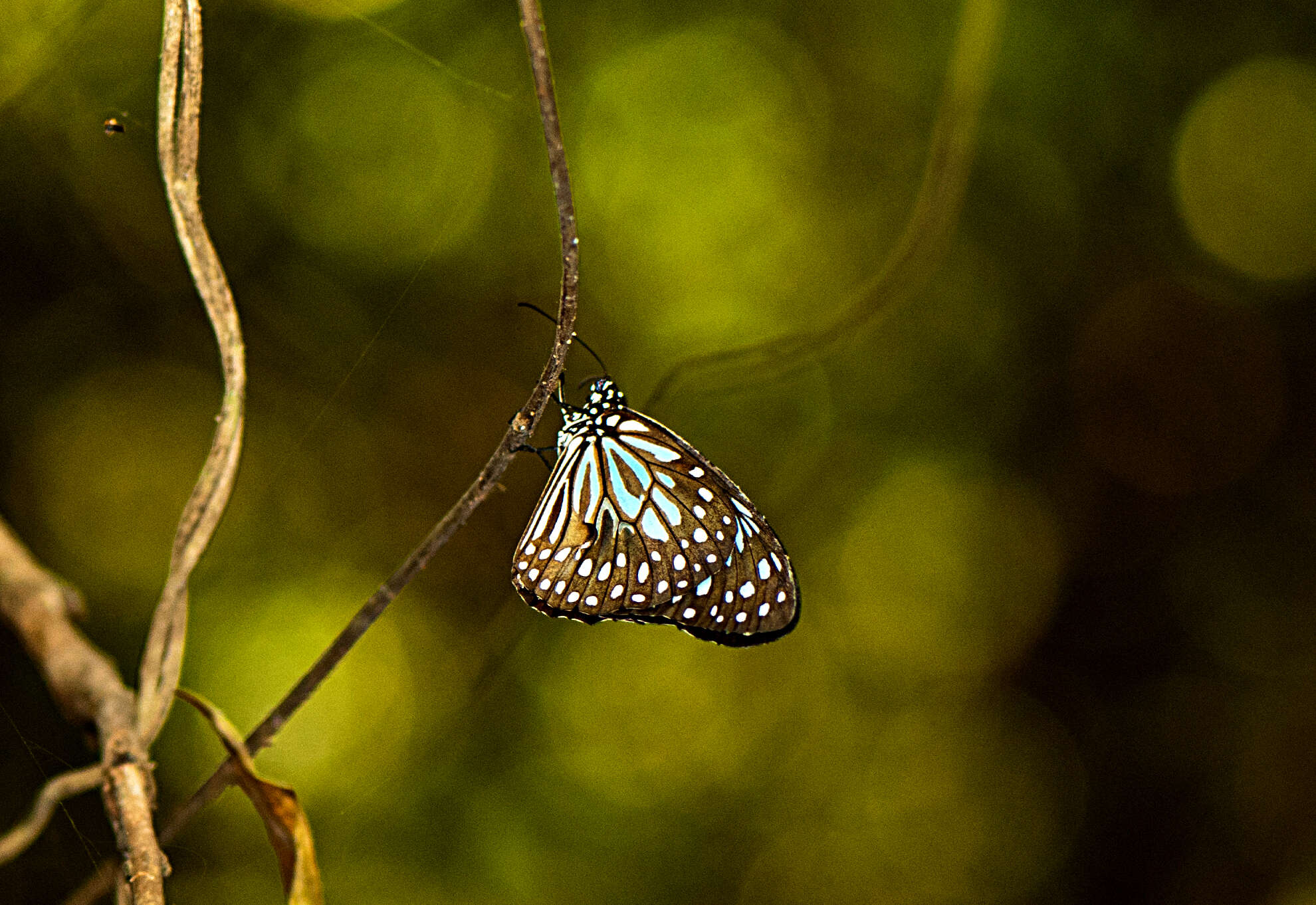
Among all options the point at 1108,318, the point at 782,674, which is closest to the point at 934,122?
the point at 1108,318

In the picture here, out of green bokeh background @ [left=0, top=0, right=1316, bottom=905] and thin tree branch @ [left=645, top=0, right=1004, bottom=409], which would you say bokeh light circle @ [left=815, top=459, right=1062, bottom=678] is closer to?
green bokeh background @ [left=0, top=0, right=1316, bottom=905]

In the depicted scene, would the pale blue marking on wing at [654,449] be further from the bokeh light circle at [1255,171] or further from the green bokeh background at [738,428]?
the bokeh light circle at [1255,171]

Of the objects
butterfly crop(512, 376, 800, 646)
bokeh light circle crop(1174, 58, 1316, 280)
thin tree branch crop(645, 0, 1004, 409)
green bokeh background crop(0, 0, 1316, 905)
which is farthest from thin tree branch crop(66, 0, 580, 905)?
bokeh light circle crop(1174, 58, 1316, 280)

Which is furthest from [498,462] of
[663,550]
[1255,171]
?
[1255,171]

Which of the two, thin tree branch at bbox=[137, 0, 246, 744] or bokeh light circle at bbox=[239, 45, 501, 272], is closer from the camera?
thin tree branch at bbox=[137, 0, 246, 744]

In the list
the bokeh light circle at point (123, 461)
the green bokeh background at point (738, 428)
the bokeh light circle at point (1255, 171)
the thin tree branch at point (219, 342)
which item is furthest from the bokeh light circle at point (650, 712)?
the bokeh light circle at point (1255, 171)

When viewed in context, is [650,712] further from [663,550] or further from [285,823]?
[285,823]
